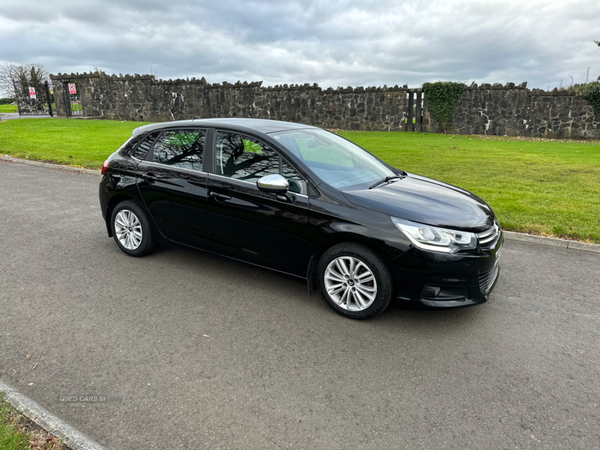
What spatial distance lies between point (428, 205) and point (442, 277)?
26.9 inches

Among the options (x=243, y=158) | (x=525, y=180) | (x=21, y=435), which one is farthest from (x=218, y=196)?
(x=525, y=180)

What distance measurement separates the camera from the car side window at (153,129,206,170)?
467 centimetres

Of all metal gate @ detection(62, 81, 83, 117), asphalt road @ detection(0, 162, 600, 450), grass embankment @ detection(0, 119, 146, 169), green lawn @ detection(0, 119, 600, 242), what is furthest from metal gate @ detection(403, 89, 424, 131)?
metal gate @ detection(62, 81, 83, 117)

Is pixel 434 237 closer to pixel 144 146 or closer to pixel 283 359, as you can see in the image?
pixel 283 359

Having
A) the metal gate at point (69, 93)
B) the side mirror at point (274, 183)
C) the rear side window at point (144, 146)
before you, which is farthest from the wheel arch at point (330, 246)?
the metal gate at point (69, 93)

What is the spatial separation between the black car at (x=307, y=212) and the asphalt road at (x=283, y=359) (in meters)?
0.37

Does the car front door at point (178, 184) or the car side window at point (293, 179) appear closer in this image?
the car side window at point (293, 179)

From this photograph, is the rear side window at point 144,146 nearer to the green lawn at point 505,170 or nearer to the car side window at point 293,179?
the car side window at point 293,179

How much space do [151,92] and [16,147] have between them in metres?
18.6

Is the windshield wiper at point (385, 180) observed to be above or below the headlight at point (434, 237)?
above

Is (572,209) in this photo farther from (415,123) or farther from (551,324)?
(415,123)

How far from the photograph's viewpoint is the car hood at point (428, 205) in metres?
3.69

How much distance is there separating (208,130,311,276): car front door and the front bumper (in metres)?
0.91

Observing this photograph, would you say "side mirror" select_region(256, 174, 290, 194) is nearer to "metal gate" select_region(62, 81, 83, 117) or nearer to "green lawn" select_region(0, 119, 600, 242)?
"green lawn" select_region(0, 119, 600, 242)
